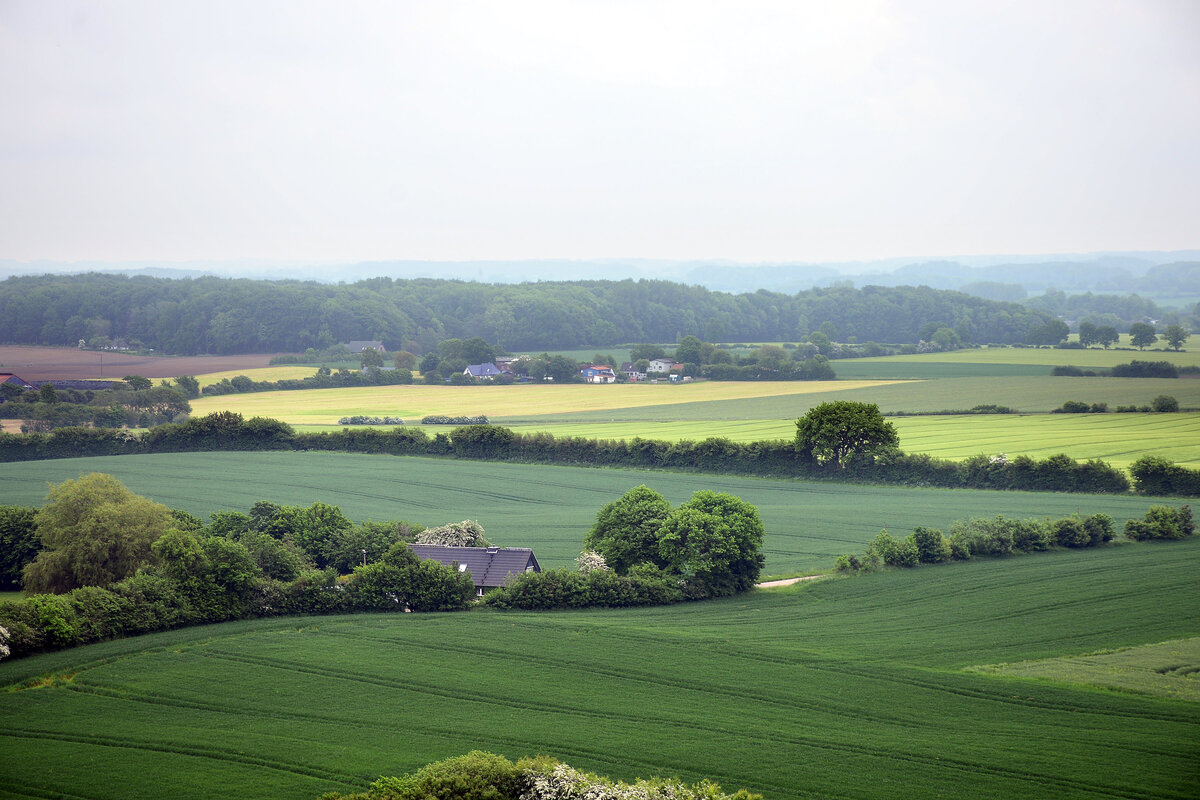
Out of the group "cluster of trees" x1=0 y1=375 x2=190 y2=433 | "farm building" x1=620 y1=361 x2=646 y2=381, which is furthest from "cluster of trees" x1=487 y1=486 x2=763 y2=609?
"farm building" x1=620 y1=361 x2=646 y2=381

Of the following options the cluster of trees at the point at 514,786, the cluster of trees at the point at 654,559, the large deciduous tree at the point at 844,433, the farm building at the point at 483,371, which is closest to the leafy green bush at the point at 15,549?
the cluster of trees at the point at 654,559

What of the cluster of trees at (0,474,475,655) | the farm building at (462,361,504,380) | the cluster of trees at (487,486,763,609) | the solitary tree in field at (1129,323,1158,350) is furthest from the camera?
the solitary tree in field at (1129,323,1158,350)

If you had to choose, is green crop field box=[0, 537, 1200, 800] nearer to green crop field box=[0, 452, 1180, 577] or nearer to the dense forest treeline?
green crop field box=[0, 452, 1180, 577]

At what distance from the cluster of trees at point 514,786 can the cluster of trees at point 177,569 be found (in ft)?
45.3

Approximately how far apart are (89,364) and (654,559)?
61746 millimetres

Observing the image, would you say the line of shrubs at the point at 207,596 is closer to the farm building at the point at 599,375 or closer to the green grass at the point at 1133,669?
the green grass at the point at 1133,669

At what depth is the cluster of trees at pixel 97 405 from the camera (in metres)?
65.2

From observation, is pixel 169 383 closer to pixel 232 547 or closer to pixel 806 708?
pixel 232 547

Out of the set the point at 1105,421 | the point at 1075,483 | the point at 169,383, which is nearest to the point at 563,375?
the point at 169,383

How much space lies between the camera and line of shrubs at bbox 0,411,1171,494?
4988 cm

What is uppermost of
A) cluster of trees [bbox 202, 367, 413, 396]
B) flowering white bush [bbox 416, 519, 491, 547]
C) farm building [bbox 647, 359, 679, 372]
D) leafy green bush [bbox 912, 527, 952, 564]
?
farm building [bbox 647, 359, 679, 372]

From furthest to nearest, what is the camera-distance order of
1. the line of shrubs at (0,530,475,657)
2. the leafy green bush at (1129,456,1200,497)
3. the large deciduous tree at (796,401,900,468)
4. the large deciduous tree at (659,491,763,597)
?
the large deciduous tree at (796,401,900,468), the leafy green bush at (1129,456,1200,497), the large deciduous tree at (659,491,763,597), the line of shrubs at (0,530,475,657)

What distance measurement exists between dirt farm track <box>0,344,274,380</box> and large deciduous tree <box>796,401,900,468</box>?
183ft

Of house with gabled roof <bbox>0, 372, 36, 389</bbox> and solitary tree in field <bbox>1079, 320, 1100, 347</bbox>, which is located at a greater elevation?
solitary tree in field <bbox>1079, 320, 1100, 347</bbox>
